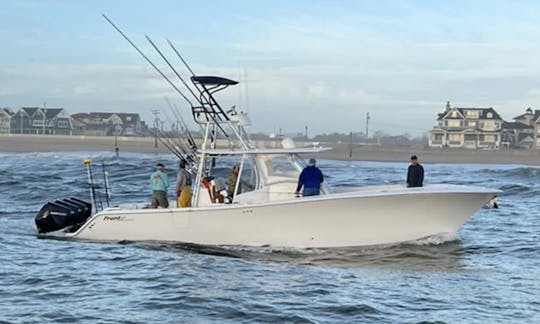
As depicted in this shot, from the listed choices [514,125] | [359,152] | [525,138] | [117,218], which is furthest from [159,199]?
[514,125]

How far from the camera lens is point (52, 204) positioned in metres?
21.8

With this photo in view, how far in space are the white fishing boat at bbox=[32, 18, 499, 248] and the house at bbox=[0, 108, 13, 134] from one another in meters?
141

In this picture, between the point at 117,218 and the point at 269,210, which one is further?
the point at 117,218

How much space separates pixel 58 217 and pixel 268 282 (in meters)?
7.36

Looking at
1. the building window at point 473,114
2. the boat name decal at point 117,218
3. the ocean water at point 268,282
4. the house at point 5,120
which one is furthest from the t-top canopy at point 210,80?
the house at point 5,120

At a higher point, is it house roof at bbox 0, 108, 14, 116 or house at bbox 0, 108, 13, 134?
house roof at bbox 0, 108, 14, 116

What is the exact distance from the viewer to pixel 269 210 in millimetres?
18641

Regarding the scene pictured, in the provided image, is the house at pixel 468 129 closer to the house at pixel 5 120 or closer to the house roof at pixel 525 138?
the house roof at pixel 525 138

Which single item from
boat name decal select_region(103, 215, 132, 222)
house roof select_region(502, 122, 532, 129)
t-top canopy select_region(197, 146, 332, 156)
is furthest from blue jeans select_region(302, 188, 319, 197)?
house roof select_region(502, 122, 532, 129)

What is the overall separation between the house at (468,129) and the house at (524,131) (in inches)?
64.4

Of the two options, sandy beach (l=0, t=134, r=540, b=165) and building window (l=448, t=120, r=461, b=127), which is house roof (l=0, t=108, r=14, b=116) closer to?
sandy beach (l=0, t=134, r=540, b=165)

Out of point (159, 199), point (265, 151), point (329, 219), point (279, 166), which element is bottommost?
point (329, 219)

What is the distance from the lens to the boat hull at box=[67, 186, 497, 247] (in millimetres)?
18578

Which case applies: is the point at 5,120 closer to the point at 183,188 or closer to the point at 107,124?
the point at 107,124
